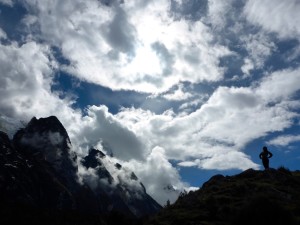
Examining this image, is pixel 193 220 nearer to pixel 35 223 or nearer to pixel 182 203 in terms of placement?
pixel 182 203

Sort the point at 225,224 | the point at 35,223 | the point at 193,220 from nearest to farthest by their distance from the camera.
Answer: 1. the point at 225,224
2. the point at 193,220
3. the point at 35,223

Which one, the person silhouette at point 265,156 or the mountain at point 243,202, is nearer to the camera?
the mountain at point 243,202

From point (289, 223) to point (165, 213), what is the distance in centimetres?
1278

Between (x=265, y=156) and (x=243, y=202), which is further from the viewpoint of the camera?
(x=265, y=156)

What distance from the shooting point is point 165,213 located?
106 ft

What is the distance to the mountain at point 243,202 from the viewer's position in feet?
71.7

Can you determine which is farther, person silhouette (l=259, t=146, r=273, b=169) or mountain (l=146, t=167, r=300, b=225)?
person silhouette (l=259, t=146, r=273, b=169)

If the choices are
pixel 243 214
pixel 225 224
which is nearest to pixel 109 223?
pixel 225 224

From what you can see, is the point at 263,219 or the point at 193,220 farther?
the point at 193,220

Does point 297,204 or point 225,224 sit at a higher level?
point 297,204

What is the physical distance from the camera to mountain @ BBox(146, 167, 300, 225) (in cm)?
2184

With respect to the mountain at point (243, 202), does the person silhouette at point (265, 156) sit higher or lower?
higher

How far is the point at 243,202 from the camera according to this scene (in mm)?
27469

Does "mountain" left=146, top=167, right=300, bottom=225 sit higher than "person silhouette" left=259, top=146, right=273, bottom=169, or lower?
lower
